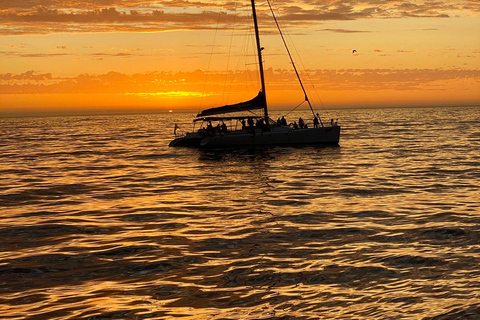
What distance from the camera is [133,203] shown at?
24.5 meters

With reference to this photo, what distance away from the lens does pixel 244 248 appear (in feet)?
50.3

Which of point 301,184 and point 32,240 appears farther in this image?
point 301,184

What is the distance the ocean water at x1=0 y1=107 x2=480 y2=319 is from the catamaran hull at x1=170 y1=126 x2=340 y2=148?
18.4 meters

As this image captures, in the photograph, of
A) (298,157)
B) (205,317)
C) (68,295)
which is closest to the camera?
(205,317)

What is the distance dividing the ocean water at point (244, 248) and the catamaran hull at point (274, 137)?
60.5ft

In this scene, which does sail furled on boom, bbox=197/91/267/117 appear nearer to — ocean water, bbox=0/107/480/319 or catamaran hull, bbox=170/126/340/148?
catamaran hull, bbox=170/126/340/148

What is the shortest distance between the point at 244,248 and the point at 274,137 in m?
36.5

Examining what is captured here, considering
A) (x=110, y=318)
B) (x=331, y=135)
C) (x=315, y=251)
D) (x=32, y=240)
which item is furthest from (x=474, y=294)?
(x=331, y=135)

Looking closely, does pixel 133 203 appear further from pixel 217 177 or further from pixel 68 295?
pixel 68 295

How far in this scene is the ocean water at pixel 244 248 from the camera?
1071 centimetres

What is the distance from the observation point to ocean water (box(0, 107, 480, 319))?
35.1ft

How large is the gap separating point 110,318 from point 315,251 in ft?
20.8

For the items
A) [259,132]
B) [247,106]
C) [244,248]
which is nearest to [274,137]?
[259,132]

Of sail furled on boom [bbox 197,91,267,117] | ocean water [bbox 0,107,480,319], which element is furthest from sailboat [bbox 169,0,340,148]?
ocean water [bbox 0,107,480,319]
